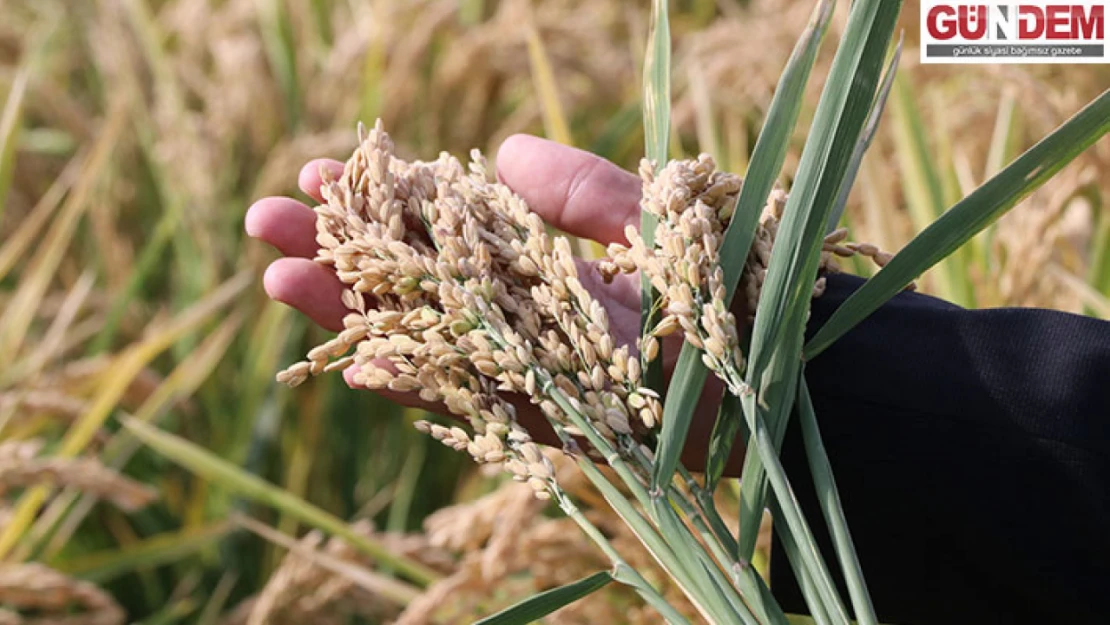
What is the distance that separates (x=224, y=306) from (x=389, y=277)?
1.20 meters

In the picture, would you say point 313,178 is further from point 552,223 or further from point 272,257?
point 272,257

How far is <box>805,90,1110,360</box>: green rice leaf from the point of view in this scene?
21.1 inches

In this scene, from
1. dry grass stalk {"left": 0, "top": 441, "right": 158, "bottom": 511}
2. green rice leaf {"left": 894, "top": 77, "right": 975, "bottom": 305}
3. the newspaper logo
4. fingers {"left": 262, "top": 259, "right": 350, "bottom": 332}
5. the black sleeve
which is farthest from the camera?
green rice leaf {"left": 894, "top": 77, "right": 975, "bottom": 305}

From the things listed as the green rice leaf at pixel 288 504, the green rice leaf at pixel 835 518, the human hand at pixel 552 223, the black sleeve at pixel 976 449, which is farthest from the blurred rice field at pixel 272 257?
the green rice leaf at pixel 835 518

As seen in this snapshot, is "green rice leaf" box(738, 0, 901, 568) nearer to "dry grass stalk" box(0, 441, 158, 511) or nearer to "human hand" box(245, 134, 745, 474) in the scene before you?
"human hand" box(245, 134, 745, 474)

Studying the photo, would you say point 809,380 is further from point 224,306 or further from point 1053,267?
point 224,306

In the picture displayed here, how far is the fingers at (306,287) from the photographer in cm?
74

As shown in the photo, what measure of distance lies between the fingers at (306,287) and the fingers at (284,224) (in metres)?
0.04

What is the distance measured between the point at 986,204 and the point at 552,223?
382 mm

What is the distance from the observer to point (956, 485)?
64 cm

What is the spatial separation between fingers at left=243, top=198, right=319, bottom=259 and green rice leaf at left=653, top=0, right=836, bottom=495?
1.16ft

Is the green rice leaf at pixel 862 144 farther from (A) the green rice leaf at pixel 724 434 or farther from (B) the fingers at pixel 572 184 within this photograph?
(B) the fingers at pixel 572 184

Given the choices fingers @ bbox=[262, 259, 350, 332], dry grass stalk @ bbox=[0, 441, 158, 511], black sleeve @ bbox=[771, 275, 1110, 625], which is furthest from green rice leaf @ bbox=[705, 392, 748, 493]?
dry grass stalk @ bbox=[0, 441, 158, 511]

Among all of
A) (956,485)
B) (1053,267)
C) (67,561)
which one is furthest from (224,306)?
(956,485)
